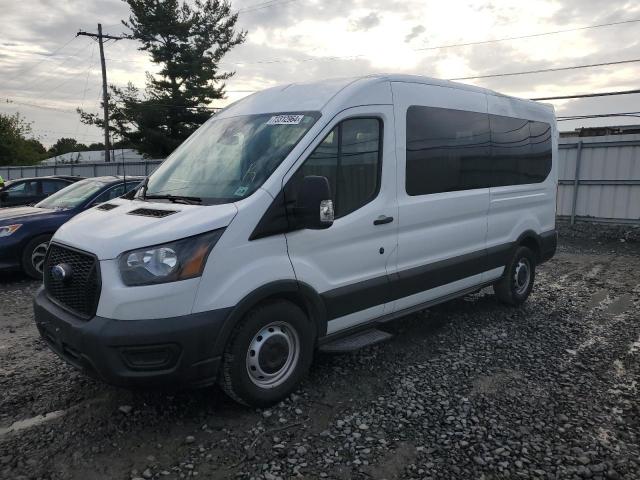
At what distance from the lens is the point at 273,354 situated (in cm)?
354

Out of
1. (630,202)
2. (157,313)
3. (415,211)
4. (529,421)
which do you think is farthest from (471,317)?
(630,202)

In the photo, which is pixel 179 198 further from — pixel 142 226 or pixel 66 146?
pixel 66 146

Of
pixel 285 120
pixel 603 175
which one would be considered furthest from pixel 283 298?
pixel 603 175

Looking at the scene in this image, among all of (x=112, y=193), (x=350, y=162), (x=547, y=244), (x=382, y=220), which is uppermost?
(x=350, y=162)

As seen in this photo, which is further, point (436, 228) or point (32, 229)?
point (32, 229)

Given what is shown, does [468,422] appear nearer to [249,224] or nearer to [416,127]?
[249,224]

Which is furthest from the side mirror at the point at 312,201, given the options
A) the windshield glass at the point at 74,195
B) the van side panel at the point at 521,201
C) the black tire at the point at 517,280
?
the windshield glass at the point at 74,195

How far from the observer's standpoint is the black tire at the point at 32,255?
7.34 metres

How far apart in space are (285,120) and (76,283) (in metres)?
1.86

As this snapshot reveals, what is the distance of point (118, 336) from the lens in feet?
9.67

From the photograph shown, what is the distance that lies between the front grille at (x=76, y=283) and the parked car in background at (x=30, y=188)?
8.00 meters

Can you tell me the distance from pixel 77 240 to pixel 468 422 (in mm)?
2899

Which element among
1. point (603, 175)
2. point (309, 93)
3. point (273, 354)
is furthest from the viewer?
point (603, 175)

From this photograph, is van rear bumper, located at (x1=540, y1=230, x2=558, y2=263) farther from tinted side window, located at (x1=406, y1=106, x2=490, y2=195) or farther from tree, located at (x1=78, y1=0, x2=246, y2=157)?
tree, located at (x1=78, y1=0, x2=246, y2=157)
